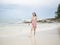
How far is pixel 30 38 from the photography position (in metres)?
1.42

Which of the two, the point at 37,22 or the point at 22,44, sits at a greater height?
the point at 37,22

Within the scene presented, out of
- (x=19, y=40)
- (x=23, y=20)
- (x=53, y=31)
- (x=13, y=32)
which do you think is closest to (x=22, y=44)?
(x=19, y=40)

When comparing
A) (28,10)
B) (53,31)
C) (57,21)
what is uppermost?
(28,10)

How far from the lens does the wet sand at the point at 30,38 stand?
4.66 ft

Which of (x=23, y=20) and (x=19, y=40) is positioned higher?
(x=23, y=20)

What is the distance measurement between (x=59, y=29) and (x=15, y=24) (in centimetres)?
53

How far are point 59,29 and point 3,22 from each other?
68cm

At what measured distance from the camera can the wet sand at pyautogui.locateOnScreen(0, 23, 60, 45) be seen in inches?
55.9

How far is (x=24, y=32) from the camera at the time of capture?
1430 millimetres

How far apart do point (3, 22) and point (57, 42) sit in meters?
0.68

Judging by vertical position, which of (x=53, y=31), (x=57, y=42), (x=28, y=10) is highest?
(x=28, y=10)

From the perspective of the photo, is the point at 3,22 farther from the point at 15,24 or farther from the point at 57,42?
the point at 57,42

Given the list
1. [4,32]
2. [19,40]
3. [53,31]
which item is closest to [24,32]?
[19,40]

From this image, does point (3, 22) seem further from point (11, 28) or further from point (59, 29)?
point (59, 29)
